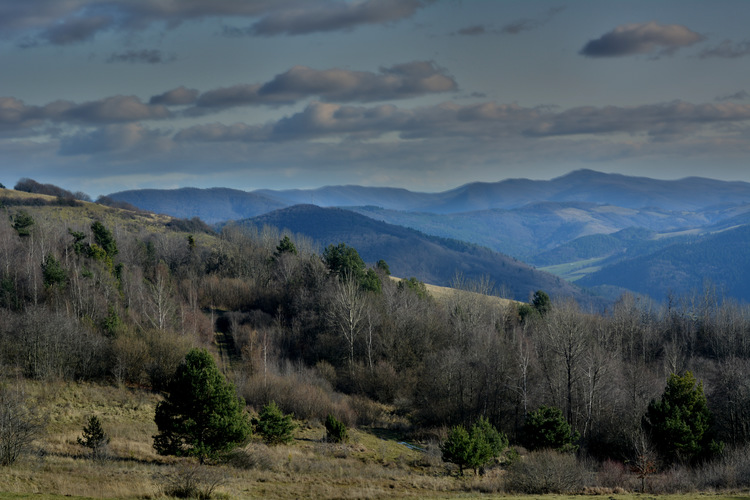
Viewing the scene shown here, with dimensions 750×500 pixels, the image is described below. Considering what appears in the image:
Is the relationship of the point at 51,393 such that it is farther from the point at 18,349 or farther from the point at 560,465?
the point at 560,465

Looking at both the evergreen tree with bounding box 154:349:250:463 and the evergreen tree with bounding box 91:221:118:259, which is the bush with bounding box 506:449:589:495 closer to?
the evergreen tree with bounding box 154:349:250:463

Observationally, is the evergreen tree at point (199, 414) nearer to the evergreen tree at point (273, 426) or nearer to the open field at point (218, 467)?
the open field at point (218, 467)

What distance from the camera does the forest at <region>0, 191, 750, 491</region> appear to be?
162 ft

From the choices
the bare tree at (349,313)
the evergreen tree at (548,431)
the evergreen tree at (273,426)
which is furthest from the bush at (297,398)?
the evergreen tree at (548,431)

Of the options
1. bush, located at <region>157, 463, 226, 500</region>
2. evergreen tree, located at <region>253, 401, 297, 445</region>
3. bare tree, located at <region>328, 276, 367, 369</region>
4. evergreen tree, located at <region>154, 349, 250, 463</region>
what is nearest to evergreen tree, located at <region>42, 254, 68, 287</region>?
bare tree, located at <region>328, 276, 367, 369</region>

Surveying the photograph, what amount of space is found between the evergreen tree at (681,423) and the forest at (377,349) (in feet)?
0.43

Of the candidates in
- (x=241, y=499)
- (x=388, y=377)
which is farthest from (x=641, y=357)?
(x=241, y=499)

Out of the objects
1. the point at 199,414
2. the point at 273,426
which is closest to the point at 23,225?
the point at 273,426

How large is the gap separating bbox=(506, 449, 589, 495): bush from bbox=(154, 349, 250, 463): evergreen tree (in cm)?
1611

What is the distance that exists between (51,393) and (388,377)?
118ft

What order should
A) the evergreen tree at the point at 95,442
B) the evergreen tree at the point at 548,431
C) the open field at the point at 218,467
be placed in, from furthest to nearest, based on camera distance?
the evergreen tree at the point at 548,431 → the evergreen tree at the point at 95,442 → the open field at the point at 218,467

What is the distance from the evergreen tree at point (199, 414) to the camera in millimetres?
31109

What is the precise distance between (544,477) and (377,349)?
4514cm

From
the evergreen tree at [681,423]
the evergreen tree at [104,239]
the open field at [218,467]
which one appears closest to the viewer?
the open field at [218,467]
